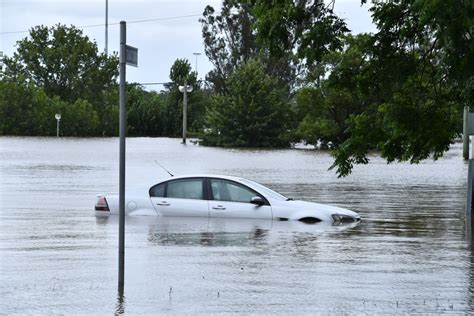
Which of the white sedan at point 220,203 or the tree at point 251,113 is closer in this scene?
the white sedan at point 220,203

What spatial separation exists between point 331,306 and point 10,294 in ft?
11.4

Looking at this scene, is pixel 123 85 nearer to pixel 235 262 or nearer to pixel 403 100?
pixel 403 100

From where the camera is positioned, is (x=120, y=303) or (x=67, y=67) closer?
(x=120, y=303)

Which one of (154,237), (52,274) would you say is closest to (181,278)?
(52,274)

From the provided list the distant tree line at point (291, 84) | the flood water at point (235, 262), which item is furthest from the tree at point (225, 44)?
the flood water at point (235, 262)

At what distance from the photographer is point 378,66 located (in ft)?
43.6

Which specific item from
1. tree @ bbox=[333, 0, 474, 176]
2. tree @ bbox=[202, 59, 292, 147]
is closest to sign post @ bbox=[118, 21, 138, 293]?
tree @ bbox=[333, 0, 474, 176]

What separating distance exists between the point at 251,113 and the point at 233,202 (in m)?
60.2

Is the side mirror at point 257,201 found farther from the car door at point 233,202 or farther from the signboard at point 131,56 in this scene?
the signboard at point 131,56

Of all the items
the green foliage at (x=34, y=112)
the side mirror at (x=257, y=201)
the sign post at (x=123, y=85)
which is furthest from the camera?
the green foliage at (x=34, y=112)

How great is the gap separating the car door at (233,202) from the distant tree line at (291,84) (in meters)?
2.80

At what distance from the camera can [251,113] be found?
80438 mm

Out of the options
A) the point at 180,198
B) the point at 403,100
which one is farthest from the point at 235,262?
the point at 180,198

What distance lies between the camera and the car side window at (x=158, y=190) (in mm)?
20734
